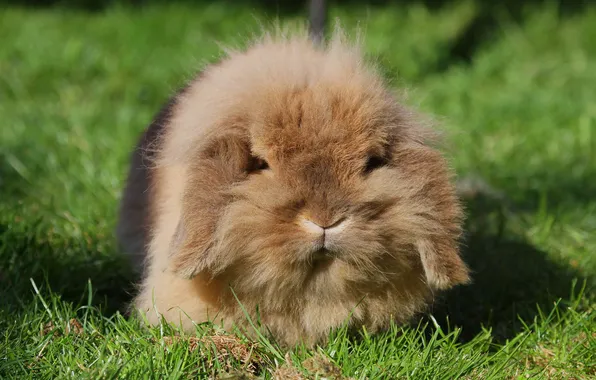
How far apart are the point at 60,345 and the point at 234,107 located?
3.32 ft

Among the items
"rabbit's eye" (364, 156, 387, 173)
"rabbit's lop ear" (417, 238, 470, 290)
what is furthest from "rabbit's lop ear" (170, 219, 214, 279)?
"rabbit's lop ear" (417, 238, 470, 290)

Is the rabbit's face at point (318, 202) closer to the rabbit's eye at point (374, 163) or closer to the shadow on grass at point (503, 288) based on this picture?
the rabbit's eye at point (374, 163)

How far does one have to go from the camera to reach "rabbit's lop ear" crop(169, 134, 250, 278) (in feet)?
9.49

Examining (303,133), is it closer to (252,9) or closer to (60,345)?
(60,345)

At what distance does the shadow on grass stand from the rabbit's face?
70cm

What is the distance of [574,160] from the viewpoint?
579cm

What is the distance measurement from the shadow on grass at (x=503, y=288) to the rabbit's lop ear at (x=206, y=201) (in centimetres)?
113

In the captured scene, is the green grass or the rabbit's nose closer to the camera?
the rabbit's nose

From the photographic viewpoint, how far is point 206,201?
9.56 feet

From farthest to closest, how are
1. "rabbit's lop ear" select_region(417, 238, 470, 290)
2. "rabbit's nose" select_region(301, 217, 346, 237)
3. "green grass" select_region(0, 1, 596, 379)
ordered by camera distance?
"green grass" select_region(0, 1, 596, 379) → "rabbit's lop ear" select_region(417, 238, 470, 290) → "rabbit's nose" select_region(301, 217, 346, 237)

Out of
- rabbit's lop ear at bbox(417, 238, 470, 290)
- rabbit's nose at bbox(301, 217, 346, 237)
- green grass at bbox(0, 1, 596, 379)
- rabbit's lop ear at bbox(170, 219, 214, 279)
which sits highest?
rabbit's nose at bbox(301, 217, 346, 237)

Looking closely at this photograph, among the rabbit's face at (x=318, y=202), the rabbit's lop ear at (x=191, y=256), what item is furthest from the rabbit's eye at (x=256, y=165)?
the rabbit's lop ear at (x=191, y=256)

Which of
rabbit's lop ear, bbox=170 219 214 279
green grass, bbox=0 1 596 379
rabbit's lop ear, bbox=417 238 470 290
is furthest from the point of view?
green grass, bbox=0 1 596 379

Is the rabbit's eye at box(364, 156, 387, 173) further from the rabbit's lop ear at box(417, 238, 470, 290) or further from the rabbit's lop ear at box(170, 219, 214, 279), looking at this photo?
the rabbit's lop ear at box(170, 219, 214, 279)
